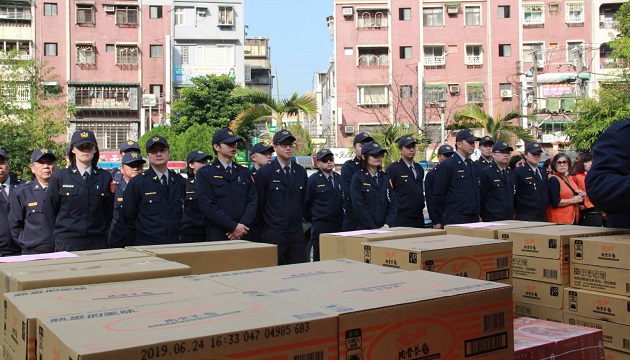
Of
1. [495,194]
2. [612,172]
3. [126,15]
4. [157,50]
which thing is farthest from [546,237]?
[126,15]

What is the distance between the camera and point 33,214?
18.0 feet

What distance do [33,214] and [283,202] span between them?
2.18 metres

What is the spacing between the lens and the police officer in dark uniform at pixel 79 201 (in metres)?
4.82

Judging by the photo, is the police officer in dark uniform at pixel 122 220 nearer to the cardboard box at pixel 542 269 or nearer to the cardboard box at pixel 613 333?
the cardboard box at pixel 542 269

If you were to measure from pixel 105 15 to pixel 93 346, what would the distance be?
125ft

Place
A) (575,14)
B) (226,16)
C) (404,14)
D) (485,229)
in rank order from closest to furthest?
(485,229), (575,14), (404,14), (226,16)

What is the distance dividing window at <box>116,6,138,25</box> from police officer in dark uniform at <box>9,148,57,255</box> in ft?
109

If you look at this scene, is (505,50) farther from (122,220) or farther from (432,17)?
(122,220)

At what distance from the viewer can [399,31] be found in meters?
35.8

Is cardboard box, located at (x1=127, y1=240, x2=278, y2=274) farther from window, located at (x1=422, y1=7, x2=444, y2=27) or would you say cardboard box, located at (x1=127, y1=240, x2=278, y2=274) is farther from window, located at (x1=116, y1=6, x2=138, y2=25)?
window, located at (x1=116, y1=6, x2=138, y2=25)

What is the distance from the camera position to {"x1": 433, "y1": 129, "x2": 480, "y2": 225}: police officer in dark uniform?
6602 millimetres

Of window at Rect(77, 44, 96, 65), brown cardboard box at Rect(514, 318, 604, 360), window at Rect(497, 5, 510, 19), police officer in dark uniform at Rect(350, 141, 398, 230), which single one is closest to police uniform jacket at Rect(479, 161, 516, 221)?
police officer in dark uniform at Rect(350, 141, 398, 230)

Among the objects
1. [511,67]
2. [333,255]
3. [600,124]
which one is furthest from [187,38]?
[333,255]

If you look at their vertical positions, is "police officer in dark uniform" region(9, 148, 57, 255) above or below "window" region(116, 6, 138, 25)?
below
